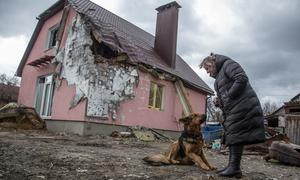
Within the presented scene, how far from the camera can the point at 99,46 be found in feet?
35.8

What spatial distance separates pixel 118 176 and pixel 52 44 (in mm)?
11831

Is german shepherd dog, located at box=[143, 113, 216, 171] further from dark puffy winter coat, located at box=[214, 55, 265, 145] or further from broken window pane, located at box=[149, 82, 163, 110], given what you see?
broken window pane, located at box=[149, 82, 163, 110]

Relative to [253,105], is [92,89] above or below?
above

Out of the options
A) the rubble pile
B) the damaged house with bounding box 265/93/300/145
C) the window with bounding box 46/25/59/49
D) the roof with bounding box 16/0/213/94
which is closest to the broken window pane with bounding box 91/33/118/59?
the roof with bounding box 16/0/213/94

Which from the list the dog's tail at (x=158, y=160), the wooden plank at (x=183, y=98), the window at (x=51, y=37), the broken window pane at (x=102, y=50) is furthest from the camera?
the wooden plank at (x=183, y=98)

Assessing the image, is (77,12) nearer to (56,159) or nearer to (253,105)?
(56,159)

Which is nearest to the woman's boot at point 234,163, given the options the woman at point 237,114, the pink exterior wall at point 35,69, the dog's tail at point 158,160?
the woman at point 237,114

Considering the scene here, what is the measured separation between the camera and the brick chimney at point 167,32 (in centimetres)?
1526

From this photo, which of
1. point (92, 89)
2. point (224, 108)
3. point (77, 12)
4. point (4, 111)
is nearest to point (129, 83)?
point (92, 89)

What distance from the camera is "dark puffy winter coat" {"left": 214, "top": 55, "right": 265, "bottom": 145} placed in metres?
3.88

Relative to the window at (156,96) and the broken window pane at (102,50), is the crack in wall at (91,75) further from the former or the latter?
the window at (156,96)

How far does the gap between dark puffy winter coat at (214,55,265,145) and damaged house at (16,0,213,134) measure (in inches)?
268

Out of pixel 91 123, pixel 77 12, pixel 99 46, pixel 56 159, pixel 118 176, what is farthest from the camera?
pixel 77 12

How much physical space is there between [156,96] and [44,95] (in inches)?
191
